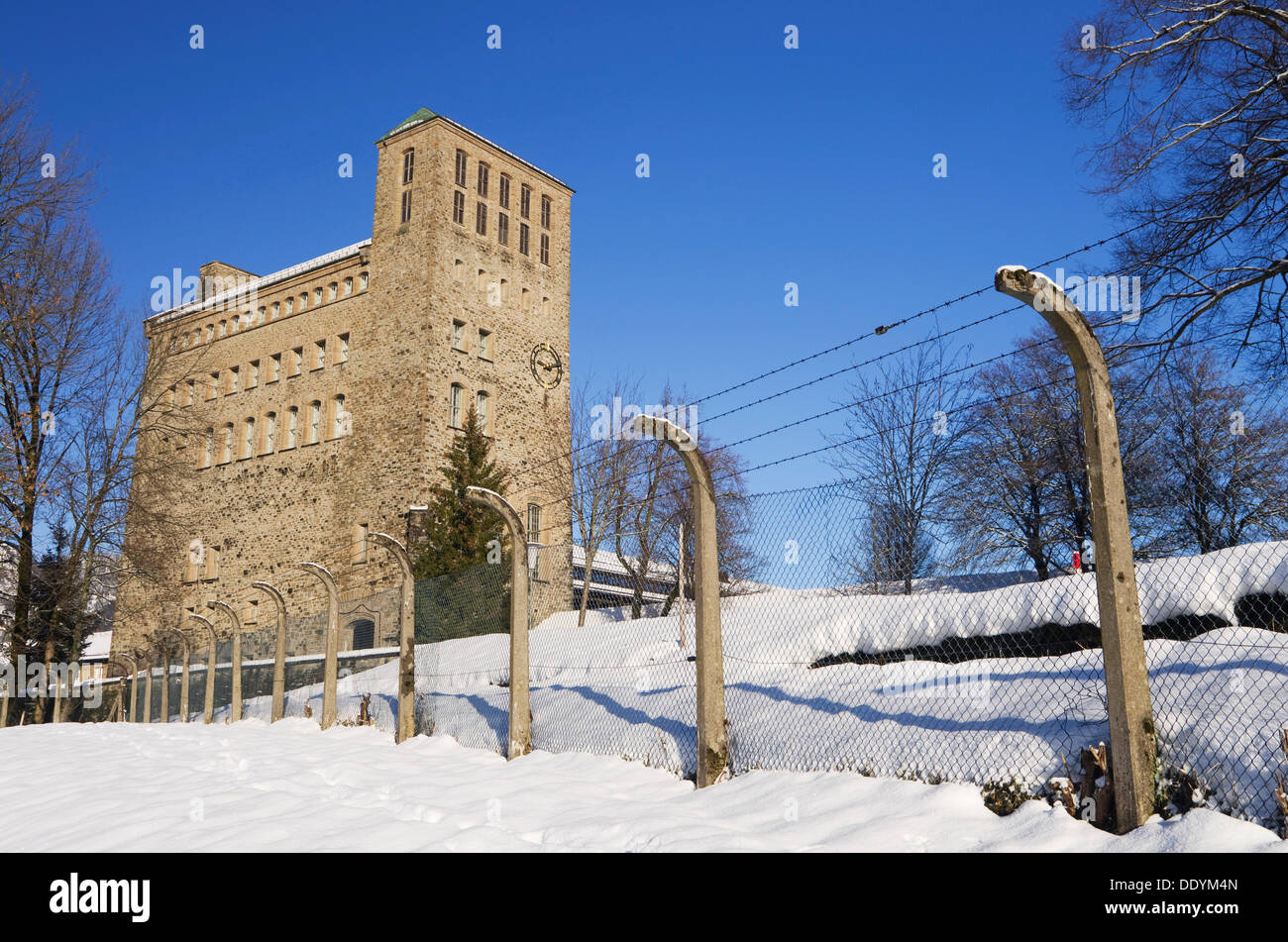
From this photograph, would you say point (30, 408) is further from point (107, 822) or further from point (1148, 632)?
point (1148, 632)

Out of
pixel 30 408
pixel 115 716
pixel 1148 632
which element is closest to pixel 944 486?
pixel 1148 632

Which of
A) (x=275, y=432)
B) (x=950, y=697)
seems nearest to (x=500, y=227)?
(x=275, y=432)

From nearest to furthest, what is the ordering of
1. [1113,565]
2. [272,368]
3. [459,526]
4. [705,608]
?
[1113,565], [705,608], [459,526], [272,368]

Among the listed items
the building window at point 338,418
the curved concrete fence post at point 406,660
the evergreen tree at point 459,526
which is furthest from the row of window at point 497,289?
the curved concrete fence post at point 406,660

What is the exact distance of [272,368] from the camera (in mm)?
37594

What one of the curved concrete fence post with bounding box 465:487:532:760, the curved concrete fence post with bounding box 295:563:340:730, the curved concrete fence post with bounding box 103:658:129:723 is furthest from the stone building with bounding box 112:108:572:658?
the curved concrete fence post with bounding box 465:487:532:760

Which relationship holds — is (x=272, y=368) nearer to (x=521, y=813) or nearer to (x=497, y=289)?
(x=497, y=289)

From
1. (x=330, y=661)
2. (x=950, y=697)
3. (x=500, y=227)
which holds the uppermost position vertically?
(x=500, y=227)

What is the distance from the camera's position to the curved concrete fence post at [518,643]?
365 inches

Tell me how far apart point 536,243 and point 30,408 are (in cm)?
2069

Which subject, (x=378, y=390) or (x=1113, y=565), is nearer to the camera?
(x=1113, y=565)

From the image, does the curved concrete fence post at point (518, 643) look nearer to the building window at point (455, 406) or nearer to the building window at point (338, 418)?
the building window at point (455, 406)

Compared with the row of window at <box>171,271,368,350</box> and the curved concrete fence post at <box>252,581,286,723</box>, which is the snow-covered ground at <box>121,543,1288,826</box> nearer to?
the curved concrete fence post at <box>252,581,286,723</box>

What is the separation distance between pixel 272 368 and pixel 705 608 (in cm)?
3416
